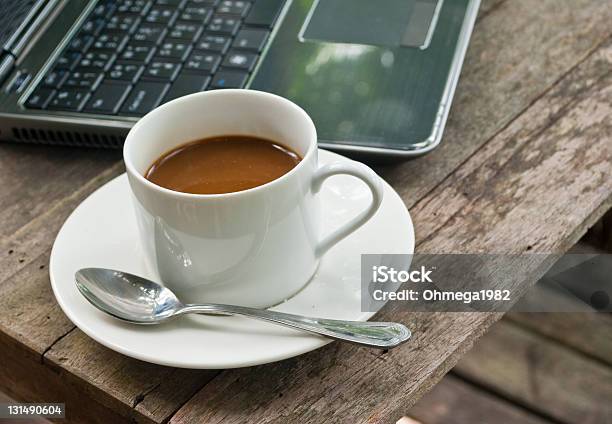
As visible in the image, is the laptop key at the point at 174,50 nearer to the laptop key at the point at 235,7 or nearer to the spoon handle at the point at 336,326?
the laptop key at the point at 235,7

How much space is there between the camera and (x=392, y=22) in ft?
2.79

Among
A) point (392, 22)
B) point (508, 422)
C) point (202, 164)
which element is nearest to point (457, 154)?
point (392, 22)

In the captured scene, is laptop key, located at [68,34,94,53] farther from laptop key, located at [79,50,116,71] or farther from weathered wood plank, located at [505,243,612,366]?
weathered wood plank, located at [505,243,612,366]

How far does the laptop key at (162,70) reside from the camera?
796mm

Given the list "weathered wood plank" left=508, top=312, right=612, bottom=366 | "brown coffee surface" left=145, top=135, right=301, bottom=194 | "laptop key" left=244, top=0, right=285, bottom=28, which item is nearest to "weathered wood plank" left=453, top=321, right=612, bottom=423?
"weathered wood plank" left=508, top=312, right=612, bottom=366

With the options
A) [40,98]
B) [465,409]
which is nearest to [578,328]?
[465,409]

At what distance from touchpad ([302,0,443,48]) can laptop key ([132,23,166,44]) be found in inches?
5.5

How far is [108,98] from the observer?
0.77 metres

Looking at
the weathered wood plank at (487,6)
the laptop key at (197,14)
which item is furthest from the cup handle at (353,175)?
the weathered wood plank at (487,6)

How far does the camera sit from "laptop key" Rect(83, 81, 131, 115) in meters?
0.77

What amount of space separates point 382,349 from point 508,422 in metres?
0.77

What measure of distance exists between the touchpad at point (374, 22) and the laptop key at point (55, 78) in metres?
0.23

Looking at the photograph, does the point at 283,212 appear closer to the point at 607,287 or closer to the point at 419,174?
the point at 419,174
